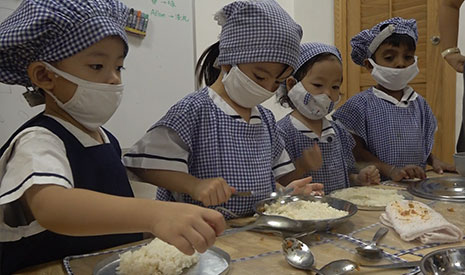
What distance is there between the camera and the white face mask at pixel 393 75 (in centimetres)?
170

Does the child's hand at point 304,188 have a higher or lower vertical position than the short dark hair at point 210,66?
lower

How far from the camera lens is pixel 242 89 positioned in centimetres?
114

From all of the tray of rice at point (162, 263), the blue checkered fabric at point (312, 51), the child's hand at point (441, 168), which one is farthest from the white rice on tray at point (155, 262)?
the child's hand at point (441, 168)

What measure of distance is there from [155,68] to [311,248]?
145 centimetres

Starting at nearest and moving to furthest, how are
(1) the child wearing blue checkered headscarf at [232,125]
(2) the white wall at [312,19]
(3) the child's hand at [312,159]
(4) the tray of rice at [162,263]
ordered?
(4) the tray of rice at [162,263] < (1) the child wearing blue checkered headscarf at [232,125] < (3) the child's hand at [312,159] < (2) the white wall at [312,19]

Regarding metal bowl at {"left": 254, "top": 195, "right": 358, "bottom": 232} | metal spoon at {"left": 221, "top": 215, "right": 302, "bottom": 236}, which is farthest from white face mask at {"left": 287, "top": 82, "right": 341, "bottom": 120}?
metal spoon at {"left": 221, "top": 215, "right": 302, "bottom": 236}

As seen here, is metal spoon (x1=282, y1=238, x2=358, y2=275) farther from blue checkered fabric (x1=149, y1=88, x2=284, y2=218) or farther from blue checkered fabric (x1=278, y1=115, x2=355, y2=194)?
blue checkered fabric (x1=278, y1=115, x2=355, y2=194)

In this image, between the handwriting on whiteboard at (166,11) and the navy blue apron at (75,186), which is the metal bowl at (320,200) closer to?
the navy blue apron at (75,186)

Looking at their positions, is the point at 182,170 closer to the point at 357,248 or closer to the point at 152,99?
the point at 357,248

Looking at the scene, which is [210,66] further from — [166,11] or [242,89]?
[166,11]

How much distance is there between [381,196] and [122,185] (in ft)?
2.42

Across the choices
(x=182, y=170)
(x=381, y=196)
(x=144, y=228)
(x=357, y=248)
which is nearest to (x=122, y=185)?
(x=182, y=170)

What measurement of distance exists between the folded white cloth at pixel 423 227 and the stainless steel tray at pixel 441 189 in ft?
0.89

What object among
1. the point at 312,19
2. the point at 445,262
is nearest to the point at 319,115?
the point at 445,262
